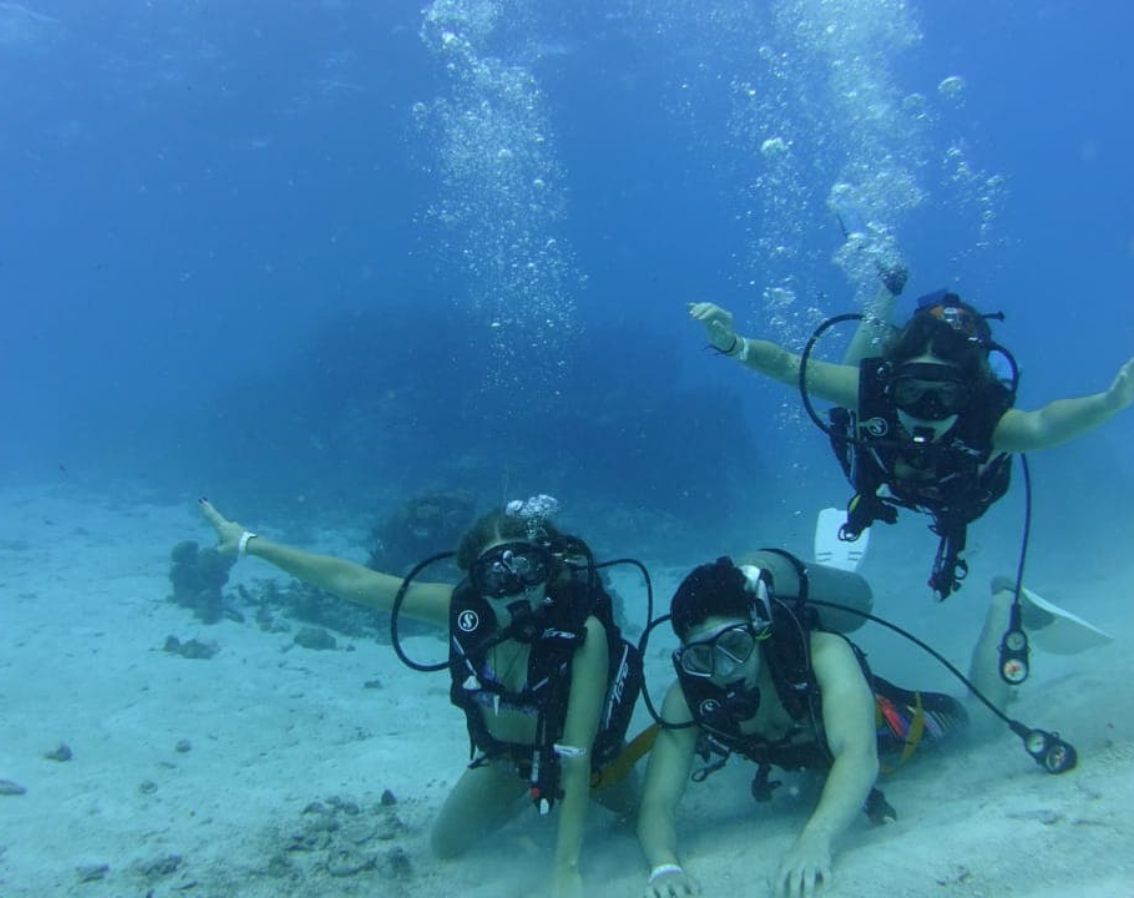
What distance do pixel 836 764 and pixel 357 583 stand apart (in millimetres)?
3011

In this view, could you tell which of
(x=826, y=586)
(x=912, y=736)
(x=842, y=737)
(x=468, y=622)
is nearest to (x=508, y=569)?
(x=468, y=622)

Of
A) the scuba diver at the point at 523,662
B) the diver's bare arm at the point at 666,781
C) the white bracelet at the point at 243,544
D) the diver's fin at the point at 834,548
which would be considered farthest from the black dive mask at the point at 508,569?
the diver's fin at the point at 834,548

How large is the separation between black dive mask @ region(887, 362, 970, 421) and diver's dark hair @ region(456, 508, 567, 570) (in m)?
2.29

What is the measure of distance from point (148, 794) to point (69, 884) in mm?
1382

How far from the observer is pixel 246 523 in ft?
68.5

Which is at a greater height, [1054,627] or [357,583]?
[1054,627]

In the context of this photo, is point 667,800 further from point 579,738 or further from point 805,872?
point 805,872

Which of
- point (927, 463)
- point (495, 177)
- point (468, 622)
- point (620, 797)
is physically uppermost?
point (495, 177)

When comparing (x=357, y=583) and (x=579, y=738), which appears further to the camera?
(x=357, y=583)

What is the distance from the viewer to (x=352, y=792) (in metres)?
5.97

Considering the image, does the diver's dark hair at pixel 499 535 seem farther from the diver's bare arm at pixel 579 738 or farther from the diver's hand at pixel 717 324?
the diver's hand at pixel 717 324

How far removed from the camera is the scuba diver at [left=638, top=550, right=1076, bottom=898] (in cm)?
365

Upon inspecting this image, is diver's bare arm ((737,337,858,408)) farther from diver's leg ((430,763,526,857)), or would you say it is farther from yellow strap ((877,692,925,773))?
diver's leg ((430,763,526,857))

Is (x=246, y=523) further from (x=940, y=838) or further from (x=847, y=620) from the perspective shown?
(x=940, y=838)
